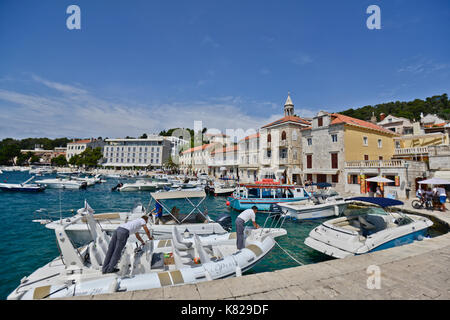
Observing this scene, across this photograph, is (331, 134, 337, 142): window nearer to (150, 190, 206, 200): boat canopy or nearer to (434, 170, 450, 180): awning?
(434, 170, 450, 180): awning

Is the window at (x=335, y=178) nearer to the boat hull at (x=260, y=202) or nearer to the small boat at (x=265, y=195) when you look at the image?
the small boat at (x=265, y=195)

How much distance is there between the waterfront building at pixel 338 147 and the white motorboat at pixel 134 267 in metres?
22.5

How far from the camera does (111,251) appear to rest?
17.4ft

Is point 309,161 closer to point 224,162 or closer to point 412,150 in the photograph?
point 412,150

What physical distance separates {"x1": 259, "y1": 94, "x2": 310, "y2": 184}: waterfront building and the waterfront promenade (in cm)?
2796

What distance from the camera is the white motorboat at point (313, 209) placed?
14867mm

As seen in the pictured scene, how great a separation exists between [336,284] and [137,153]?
104 m

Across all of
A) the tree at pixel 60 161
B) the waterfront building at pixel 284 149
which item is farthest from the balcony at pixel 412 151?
the tree at pixel 60 161

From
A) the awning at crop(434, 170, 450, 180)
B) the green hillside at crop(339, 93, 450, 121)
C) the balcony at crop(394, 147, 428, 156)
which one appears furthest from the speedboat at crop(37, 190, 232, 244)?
the green hillside at crop(339, 93, 450, 121)

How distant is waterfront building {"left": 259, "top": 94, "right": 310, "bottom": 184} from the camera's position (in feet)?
109

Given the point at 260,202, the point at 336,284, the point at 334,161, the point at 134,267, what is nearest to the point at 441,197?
the point at 260,202
